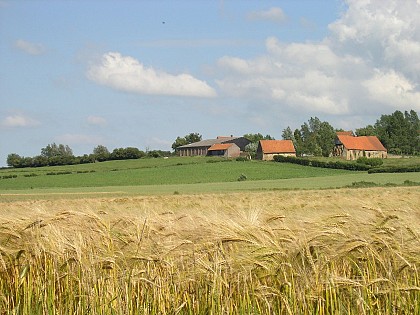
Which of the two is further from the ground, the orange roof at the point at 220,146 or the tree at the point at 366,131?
the tree at the point at 366,131

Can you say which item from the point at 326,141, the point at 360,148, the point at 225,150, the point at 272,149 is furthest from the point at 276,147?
the point at 225,150

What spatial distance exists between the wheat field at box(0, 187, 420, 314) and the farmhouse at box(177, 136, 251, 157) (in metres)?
159

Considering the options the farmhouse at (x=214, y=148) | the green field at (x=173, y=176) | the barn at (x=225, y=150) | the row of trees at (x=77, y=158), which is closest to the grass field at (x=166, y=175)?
the green field at (x=173, y=176)

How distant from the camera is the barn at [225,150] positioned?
16631 centimetres

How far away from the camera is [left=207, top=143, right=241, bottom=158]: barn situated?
546 ft

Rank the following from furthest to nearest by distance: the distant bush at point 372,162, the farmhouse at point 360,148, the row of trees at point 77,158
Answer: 1. the farmhouse at point 360,148
2. the row of trees at point 77,158
3. the distant bush at point 372,162

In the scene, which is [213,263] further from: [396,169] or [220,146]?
[220,146]

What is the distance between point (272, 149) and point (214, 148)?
35.3m

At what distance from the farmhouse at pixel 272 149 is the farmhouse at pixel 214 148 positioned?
27.1 metres

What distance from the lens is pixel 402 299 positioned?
5.29 meters

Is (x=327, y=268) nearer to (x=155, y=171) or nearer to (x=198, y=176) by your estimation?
(x=198, y=176)

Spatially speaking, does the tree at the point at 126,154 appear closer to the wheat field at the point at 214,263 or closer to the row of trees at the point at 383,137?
the row of trees at the point at 383,137

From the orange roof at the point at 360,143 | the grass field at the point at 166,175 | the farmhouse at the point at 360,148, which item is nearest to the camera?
the grass field at the point at 166,175

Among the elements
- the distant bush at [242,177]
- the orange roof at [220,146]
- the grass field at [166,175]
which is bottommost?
the distant bush at [242,177]
